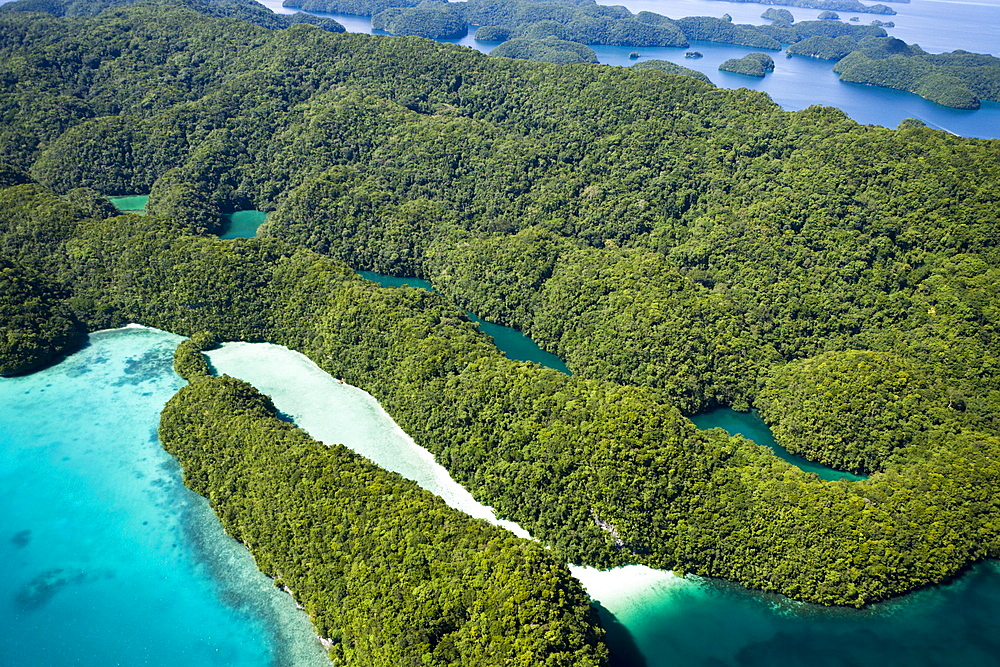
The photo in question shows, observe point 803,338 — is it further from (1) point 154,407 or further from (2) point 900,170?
(1) point 154,407

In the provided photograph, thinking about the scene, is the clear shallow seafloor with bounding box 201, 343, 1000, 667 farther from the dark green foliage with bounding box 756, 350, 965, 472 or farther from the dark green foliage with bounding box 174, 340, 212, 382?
the dark green foliage with bounding box 174, 340, 212, 382

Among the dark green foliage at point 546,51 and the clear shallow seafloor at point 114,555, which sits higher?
the dark green foliage at point 546,51

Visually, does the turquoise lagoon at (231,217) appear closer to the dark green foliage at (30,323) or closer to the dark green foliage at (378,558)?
the dark green foliage at (30,323)

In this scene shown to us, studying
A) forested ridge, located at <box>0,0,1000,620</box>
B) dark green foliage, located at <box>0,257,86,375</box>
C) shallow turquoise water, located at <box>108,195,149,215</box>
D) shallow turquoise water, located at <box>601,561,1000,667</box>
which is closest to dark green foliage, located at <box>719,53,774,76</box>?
forested ridge, located at <box>0,0,1000,620</box>

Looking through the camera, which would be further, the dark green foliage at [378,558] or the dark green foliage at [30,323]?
the dark green foliage at [30,323]

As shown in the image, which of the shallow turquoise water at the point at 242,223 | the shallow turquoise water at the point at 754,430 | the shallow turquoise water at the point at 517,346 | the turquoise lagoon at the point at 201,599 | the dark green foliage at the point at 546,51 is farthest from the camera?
the dark green foliage at the point at 546,51

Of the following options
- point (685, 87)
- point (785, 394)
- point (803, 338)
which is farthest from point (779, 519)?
point (685, 87)

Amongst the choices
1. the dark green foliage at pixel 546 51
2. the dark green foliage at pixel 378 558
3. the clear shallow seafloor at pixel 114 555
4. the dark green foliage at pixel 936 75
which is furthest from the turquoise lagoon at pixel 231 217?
the dark green foliage at pixel 936 75

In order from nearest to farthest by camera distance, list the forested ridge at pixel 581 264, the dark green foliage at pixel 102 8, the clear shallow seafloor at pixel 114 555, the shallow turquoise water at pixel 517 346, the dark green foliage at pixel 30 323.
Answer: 1. the clear shallow seafloor at pixel 114 555
2. the forested ridge at pixel 581 264
3. the dark green foliage at pixel 30 323
4. the shallow turquoise water at pixel 517 346
5. the dark green foliage at pixel 102 8

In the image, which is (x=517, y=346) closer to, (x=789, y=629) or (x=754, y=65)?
(x=789, y=629)
